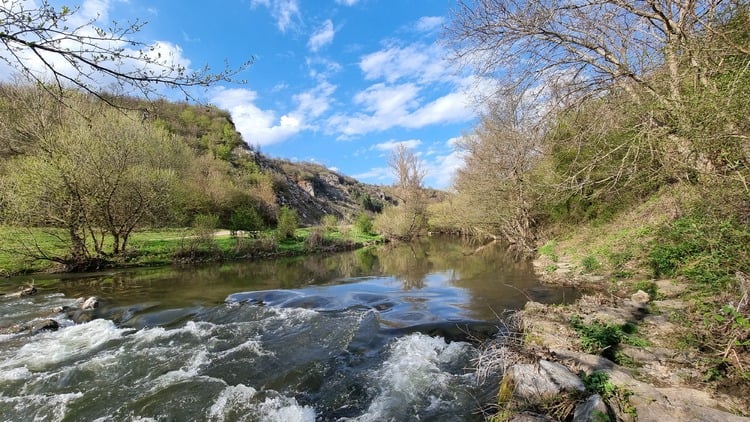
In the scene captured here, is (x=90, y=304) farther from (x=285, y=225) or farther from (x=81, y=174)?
(x=285, y=225)

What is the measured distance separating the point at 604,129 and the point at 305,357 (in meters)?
7.66

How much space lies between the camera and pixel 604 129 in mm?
7449

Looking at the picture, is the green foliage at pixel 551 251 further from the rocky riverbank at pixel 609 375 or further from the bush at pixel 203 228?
the bush at pixel 203 228

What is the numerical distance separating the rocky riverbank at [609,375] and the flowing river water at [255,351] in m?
0.94

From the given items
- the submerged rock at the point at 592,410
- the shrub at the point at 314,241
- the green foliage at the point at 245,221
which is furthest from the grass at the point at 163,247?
the submerged rock at the point at 592,410

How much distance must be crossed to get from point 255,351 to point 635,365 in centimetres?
641

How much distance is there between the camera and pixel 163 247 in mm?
21719

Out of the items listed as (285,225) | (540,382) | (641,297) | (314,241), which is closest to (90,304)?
(540,382)

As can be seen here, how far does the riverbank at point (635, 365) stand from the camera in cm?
370

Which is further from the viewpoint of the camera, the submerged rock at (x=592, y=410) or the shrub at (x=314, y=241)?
the shrub at (x=314, y=241)

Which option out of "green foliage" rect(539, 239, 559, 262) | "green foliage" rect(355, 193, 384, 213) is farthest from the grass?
"green foliage" rect(355, 193, 384, 213)

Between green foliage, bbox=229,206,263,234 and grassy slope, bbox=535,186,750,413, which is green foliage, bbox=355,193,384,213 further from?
grassy slope, bbox=535,186,750,413

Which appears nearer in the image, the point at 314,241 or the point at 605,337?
the point at 605,337

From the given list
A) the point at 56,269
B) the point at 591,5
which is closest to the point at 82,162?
the point at 56,269
